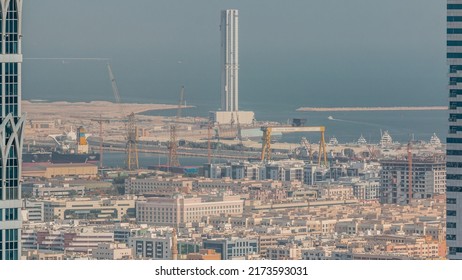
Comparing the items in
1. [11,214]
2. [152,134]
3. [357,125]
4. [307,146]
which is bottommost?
[11,214]

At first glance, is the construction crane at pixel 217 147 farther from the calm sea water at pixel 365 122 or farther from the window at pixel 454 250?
the window at pixel 454 250

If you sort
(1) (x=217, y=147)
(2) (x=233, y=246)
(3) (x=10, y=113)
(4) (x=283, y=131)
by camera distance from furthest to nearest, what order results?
(4) (x=283, y=131), (1) (x=217, y=147), (2) (x=233, y=246), (3) (x=10, y=113)

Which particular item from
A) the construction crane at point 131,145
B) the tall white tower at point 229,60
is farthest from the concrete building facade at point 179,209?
the tall white tower at point 229,60

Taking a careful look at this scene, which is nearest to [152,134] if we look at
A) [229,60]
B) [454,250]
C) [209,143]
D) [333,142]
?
[209,143]

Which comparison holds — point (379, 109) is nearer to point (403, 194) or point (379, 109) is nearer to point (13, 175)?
point (403, 194)

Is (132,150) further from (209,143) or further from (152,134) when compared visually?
(152,134)

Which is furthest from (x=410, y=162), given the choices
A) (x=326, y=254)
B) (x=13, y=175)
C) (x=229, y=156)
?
(x=13, y=175)

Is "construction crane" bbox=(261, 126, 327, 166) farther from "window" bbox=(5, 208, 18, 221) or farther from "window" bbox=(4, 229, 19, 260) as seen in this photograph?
"window" bbox=(4, 229, 19, 260)
